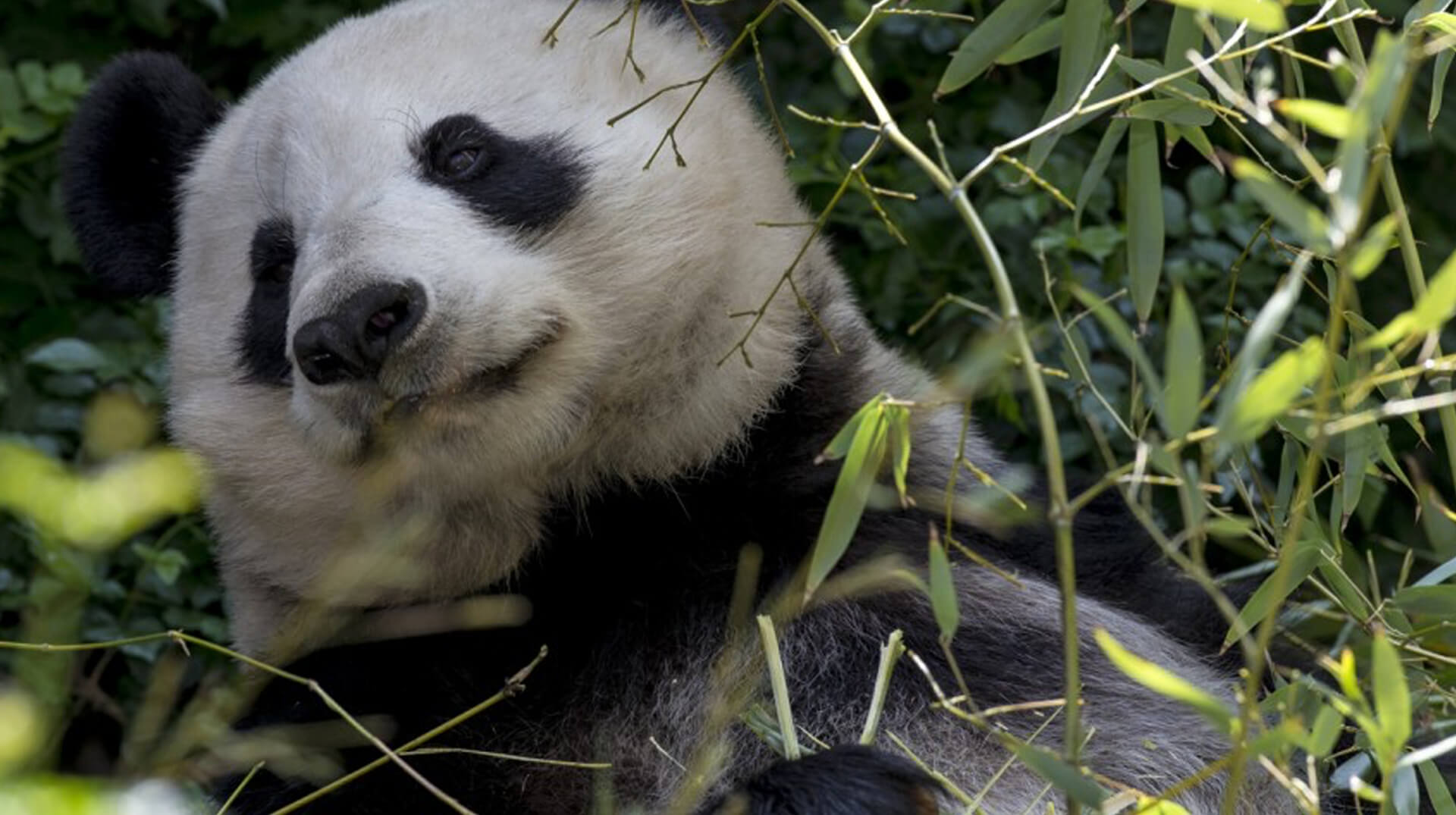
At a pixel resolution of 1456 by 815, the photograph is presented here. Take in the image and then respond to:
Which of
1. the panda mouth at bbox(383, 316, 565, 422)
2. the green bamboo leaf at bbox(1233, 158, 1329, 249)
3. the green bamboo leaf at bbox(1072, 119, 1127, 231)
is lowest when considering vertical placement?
the panda mouth at bbox(383, 316, 565, 422)

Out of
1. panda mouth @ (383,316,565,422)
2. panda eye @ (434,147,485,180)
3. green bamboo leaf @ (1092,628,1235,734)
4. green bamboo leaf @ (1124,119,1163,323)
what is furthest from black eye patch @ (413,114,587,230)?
green bamboo leaf @ (1092,628,1235,734)

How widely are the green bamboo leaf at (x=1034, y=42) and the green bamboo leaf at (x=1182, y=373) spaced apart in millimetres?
843

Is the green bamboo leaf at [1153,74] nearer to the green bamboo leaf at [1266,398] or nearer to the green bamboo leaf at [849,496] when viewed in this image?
the green bamboo leaf at [849,496]

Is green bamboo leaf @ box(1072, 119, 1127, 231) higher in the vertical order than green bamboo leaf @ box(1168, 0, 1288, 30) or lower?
lower

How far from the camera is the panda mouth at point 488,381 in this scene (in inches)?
95.7

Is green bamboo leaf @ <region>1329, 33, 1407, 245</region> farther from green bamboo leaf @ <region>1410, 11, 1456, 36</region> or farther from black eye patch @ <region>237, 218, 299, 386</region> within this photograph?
black eye patch @ <region>237, 218, 299, 386</region>

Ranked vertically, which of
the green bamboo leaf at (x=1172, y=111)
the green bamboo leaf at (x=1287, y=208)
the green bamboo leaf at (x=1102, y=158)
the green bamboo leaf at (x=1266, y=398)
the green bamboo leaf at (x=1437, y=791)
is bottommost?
the green bamboo leaf at (x=1437, y=791)

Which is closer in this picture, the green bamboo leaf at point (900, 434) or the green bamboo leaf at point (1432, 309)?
the green bamboo leaf at point (1432, 309)

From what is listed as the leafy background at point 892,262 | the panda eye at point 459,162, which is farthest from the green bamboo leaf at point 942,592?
the leafy background at point 892,262

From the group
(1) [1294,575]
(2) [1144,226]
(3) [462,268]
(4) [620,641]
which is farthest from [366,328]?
(1) [1294,575]

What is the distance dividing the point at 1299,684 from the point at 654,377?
1030 millimetres

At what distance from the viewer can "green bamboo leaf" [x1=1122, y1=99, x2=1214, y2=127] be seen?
2.30 metres

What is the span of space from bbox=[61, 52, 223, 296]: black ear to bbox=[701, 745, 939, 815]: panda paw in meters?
1.50

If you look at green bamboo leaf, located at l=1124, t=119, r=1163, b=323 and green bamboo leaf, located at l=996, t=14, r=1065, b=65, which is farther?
green bamboo leaf, located at l=996, t=14, r=1065, b=65
